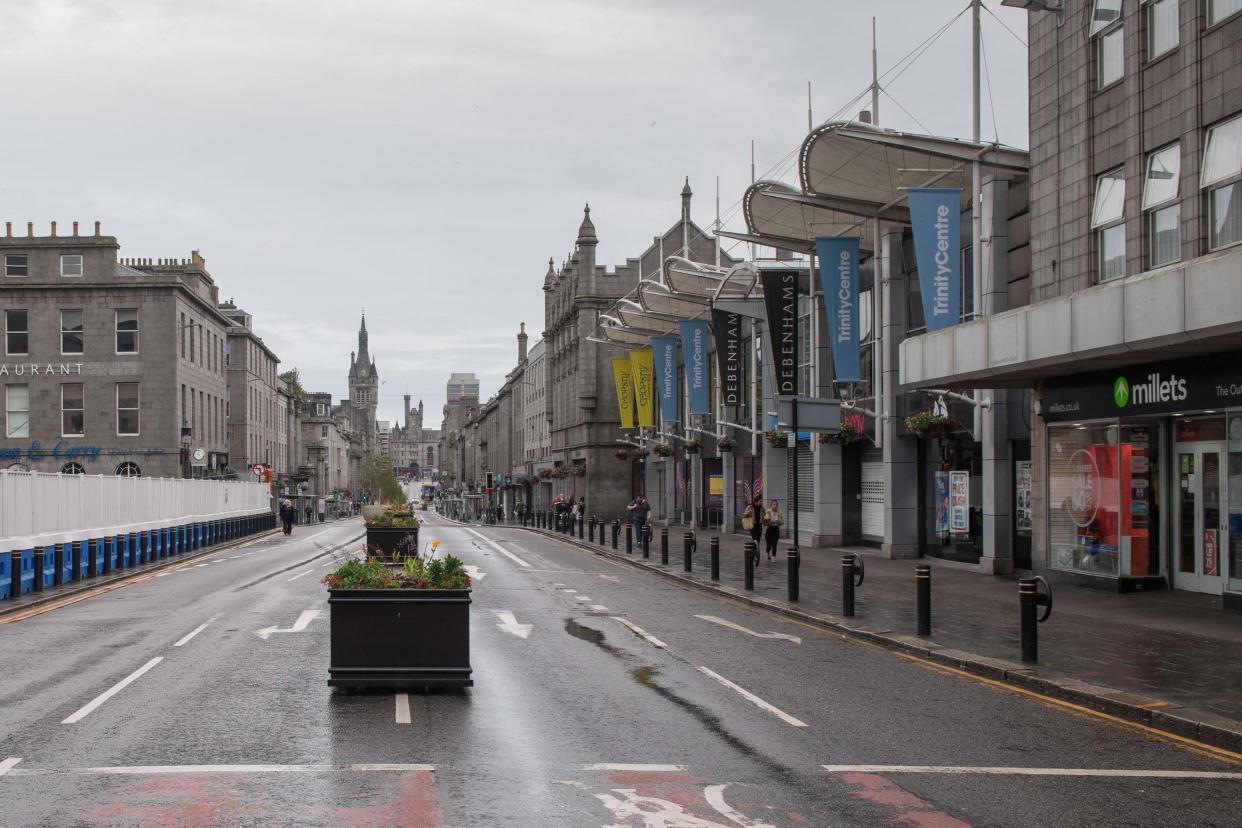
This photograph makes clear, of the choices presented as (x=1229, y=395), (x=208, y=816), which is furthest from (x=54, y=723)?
(x=1229, y=395)

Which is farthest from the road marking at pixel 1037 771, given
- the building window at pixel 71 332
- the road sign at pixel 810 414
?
the building window at pixel 71 332

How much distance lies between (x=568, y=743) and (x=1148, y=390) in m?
14.2

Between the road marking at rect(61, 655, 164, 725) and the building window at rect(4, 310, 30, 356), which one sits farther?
the building window at rect(4, 310, 30, 356)

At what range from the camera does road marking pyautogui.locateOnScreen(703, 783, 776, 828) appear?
6.84 meters

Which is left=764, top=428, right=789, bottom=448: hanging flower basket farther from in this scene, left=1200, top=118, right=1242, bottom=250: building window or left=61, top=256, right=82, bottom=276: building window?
left=61, top=256, right=82, bottom=276: building window

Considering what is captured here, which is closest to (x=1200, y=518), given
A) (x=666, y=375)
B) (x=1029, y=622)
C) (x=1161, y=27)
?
(x=1029, y=622)

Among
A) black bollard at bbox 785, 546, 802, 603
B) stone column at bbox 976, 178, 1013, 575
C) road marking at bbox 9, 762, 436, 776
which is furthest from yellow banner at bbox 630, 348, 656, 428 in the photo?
road marking at bbox 9, 762, 436, 776

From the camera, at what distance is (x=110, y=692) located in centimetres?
1102

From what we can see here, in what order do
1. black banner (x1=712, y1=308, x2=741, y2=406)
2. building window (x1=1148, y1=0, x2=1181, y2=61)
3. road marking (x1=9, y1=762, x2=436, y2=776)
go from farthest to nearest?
1. black banner (x1=712, y1=308, x2=741, y2=406)
2. building window (x1=1148, y1=0, x2=1181, y2=61)
3. road marking (x1=9, y1=762, x2=436, y2=776)

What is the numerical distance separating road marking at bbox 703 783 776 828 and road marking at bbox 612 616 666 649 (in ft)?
22.9

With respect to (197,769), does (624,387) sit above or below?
above

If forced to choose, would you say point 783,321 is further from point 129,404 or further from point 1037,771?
point 129,404

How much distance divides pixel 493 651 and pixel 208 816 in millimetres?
7234

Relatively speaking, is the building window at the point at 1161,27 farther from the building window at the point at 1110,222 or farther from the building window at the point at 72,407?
the building window at the point at 72,407
